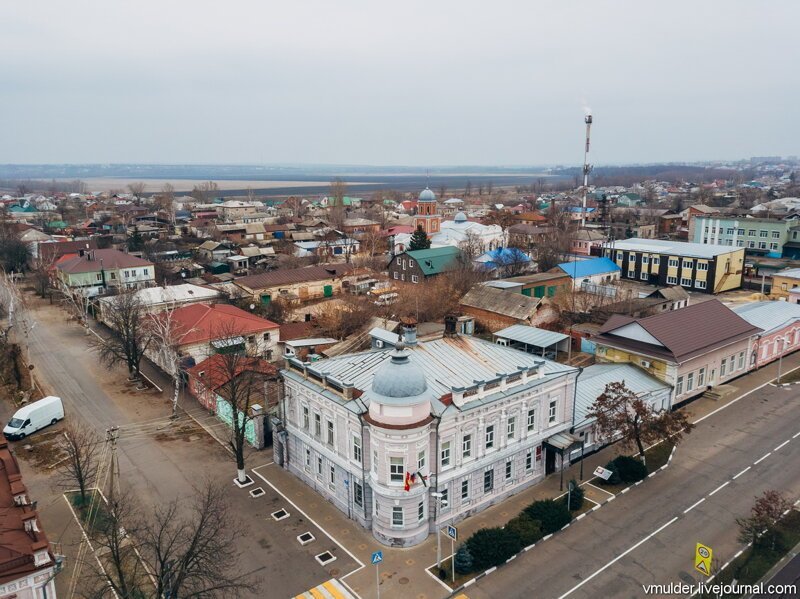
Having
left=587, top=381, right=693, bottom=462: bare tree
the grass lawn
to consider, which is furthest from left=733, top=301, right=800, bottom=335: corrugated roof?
the grass lawn

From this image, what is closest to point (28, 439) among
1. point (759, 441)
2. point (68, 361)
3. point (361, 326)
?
point (68, 361)

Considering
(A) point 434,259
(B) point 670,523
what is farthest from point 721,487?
(A) point 434,259

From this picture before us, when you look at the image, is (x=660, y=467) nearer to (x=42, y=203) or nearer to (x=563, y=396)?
(x=563, y=396)

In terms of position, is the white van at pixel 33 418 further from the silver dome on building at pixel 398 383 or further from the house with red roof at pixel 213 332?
the silver dome on building at pixel 398 383

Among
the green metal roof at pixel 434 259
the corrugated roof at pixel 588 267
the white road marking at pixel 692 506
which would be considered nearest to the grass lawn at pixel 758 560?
the white road marking at pixel 692 506

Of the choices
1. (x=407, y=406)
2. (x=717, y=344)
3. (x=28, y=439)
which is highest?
(x=407, y=406)

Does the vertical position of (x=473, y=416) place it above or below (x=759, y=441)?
above
